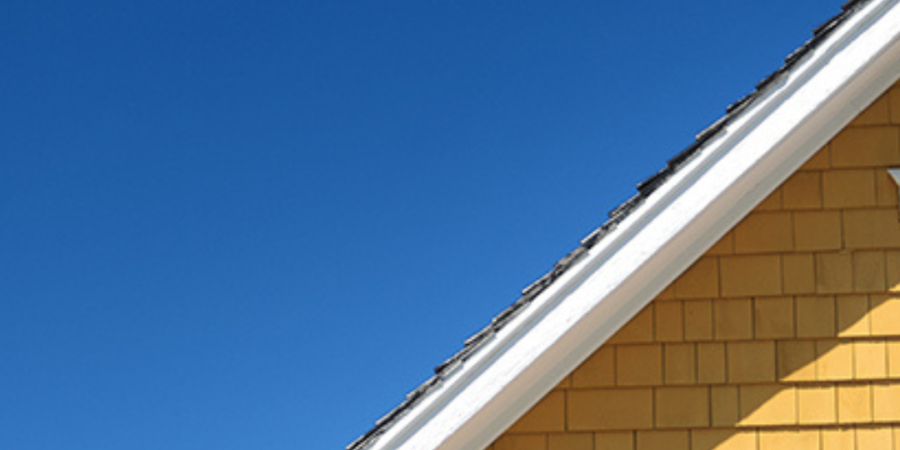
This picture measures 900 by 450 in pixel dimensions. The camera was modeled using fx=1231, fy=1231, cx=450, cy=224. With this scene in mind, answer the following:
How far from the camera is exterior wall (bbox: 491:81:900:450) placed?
6602mm

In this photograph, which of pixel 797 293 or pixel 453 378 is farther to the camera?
pixel 797 293

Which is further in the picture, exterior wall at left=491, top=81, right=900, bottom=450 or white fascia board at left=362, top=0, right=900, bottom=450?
exterior wall at left=491, top=81, right=900, bottom=450

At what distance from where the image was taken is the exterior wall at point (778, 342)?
660cm

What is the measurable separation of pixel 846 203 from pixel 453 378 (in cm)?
246

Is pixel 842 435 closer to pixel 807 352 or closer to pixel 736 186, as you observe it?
pixel 807 352

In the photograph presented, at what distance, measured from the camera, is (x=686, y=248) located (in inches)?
263

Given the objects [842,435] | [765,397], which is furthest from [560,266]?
[842,435]

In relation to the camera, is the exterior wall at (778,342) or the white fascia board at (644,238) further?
the exterior wall at (778,342)

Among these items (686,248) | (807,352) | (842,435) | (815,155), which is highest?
(815,155)

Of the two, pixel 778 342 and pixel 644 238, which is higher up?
pixel 644 238

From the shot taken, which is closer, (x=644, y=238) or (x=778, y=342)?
(x=644, y=238)

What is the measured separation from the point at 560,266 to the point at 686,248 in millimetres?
845

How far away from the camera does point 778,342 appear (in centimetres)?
668

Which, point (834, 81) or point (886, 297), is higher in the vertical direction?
point (834, 81)
